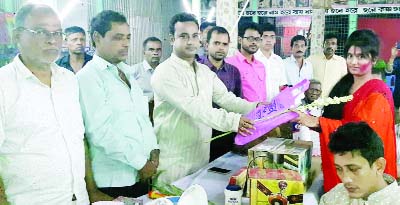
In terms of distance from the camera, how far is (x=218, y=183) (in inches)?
82.2

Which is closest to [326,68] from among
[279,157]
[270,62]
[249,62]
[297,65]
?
[297,65]

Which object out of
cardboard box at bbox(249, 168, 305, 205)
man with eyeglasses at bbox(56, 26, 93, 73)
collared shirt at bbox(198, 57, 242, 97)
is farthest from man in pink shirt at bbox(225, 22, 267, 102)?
cardboard box at bbox(249, 168, 305, 205)

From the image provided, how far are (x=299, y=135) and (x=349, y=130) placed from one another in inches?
36.3

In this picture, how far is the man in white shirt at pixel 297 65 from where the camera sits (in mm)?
4773

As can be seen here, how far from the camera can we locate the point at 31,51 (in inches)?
66.3

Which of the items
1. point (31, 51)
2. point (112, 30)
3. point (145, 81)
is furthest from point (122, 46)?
point (145, 81)

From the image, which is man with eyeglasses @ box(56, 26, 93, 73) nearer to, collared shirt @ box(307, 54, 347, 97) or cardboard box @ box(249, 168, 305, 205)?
cardboard box @ box(249, 168, 305, 205)

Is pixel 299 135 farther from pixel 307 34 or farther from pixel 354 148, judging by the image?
pixel 307 34

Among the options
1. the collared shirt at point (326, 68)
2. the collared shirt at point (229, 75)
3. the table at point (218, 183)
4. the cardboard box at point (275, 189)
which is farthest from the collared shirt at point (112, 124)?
the collared shirt at point (326, 68)

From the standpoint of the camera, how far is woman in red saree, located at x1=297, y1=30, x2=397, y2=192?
6.31 ft

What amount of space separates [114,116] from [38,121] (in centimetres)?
47

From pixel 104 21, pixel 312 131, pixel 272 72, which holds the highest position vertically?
pixel 104 21

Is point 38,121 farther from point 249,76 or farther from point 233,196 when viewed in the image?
point 249,76

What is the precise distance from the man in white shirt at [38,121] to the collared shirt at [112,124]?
0.17 metres
